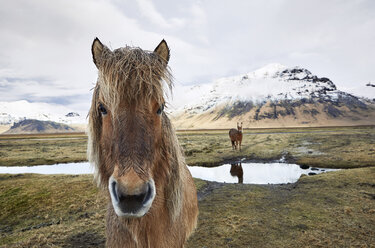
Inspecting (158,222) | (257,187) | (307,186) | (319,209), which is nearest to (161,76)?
(158,222)

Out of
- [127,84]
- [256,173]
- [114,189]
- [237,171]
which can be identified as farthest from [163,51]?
[237,171]

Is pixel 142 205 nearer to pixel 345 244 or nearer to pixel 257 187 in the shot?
pixel 345 244

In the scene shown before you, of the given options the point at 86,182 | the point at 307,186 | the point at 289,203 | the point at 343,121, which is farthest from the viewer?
the point at 343,121

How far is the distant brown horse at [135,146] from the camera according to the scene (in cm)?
190

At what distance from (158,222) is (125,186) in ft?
4.39

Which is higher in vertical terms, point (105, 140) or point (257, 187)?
point (105, 140)

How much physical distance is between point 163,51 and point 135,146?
151 centimetres

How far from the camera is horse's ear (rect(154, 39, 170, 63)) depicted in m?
2.68

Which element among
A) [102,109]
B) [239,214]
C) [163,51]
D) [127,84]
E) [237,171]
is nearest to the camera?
[127,84]

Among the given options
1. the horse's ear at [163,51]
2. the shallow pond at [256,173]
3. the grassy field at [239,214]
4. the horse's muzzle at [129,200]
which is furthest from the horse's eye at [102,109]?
the shallow pond at [256,173]

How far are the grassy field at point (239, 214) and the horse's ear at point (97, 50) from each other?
18.9ft

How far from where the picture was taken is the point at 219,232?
6242mm

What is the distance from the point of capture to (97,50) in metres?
2.62

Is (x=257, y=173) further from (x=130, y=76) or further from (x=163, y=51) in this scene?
(x=130, y=76)
